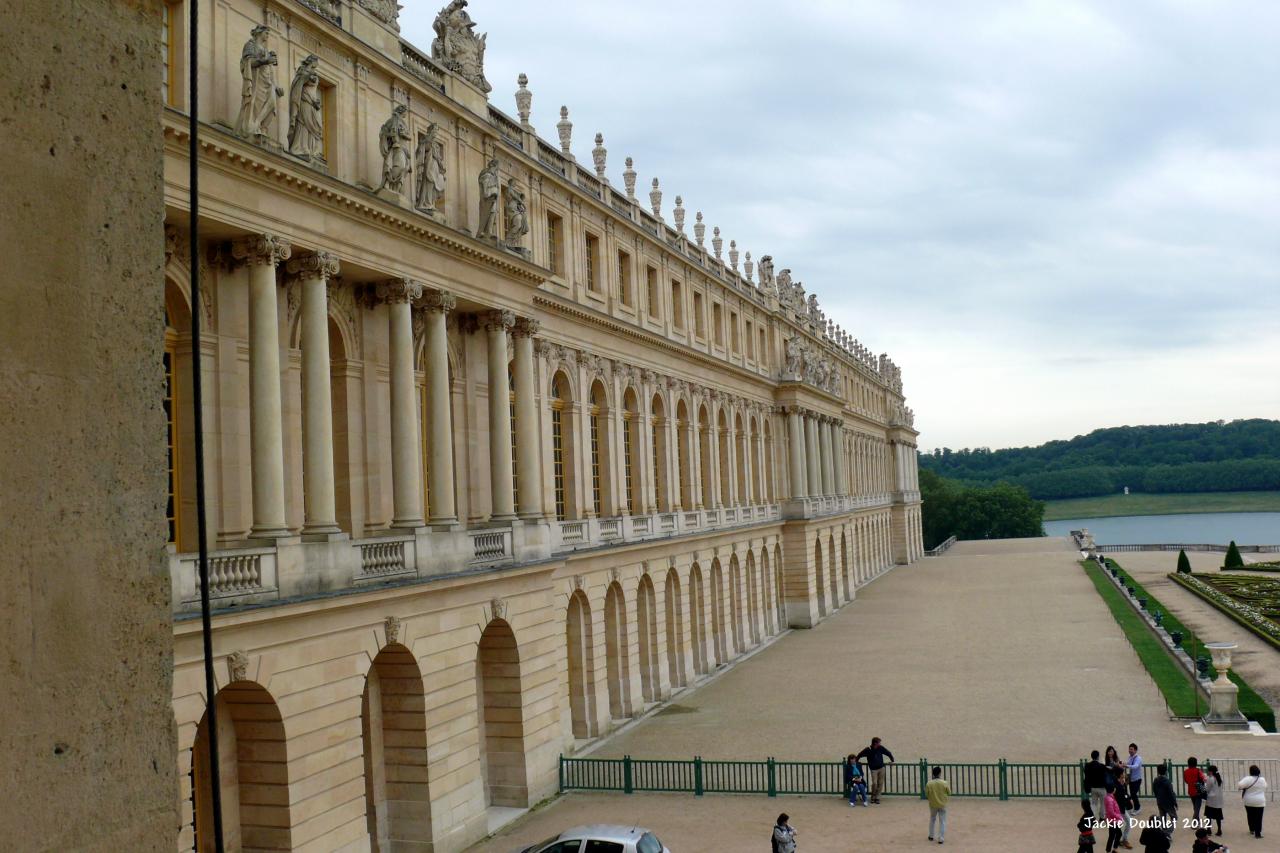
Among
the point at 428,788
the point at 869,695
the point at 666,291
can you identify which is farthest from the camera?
the point at 666,291

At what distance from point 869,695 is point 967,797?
13.1 meters

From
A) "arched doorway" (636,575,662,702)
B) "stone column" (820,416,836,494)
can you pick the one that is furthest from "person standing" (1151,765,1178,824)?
"stone column" (820,416,836,494)

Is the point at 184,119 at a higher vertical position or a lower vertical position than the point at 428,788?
higher

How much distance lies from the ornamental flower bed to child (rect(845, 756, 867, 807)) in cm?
2802

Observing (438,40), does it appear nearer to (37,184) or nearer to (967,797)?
(967,797)

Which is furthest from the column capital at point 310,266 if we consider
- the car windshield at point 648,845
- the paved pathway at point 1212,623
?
the paved pathway at point 1212,623

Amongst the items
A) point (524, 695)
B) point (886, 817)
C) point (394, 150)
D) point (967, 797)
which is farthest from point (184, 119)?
point (967, 797)

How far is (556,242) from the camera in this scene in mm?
37156

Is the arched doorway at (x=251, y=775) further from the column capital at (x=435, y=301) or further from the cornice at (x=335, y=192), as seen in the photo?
the column capital at (x=435, y=301)

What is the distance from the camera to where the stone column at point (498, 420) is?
28.1 m

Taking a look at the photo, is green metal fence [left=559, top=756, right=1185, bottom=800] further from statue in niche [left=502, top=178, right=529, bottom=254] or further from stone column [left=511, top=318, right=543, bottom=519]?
statue in niche [left=502, top=178, right=529, bottom=254]

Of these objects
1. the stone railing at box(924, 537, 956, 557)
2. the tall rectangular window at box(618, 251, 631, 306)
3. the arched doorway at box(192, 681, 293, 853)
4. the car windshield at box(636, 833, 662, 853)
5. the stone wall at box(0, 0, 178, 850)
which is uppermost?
the tall rectangular window at box(618, 251, 631, 306)

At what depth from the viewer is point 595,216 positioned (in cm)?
4022

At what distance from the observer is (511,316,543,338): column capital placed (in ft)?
96.5
